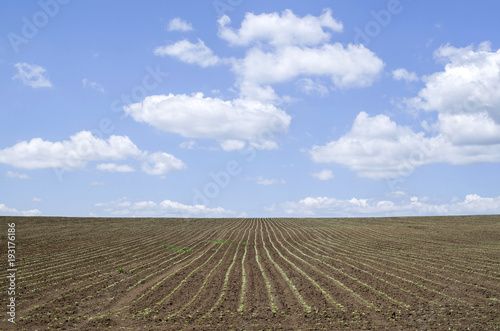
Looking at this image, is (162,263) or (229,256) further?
(229,256)

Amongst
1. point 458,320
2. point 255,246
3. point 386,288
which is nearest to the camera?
point 458,320

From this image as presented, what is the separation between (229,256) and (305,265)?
Answer: 579 cm

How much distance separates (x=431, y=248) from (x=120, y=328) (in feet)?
75.5

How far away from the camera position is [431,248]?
87.6 feet

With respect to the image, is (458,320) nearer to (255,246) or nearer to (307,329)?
(307,329)

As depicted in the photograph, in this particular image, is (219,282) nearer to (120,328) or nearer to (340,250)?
(120,328)

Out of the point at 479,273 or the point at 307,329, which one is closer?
the point at 307,329

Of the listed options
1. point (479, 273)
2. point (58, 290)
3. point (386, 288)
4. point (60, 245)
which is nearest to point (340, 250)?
point (479, 273)

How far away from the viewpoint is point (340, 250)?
85.5ft

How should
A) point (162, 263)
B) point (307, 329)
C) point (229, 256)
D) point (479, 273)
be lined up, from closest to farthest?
point (307, 329) → point (479, 273) → point (162, 263) → point (229, 256)

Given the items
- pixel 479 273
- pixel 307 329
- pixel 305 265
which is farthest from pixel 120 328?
pixel 479 273

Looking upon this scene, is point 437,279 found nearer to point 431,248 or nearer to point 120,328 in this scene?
point 431,248

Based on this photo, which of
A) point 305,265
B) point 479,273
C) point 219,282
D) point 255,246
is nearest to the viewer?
point 219,282

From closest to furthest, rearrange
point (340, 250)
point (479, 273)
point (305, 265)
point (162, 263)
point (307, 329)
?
point (307, 329) → point (479, 273) → point (305, 265) → point (162, 263) → point (340, 250)
